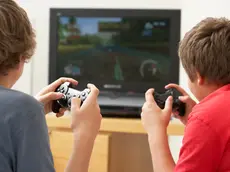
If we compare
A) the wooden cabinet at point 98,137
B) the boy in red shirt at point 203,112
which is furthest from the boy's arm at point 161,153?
the wooden cabinet at point 98,137

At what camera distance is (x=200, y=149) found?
890 millimetres

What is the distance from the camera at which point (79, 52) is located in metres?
2.50

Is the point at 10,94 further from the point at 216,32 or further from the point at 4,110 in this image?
the point at 216,32

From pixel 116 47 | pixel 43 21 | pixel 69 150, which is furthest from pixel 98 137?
pixel 43 21

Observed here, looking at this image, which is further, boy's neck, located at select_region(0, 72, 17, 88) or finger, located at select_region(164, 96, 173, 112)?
finger, located at select_region(164, 96, 173, 112)

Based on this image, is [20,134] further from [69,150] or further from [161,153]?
[69,150]

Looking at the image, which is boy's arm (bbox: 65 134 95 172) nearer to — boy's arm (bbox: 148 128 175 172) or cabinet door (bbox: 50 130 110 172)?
boy's arm (bbox: 148 128 175 172)

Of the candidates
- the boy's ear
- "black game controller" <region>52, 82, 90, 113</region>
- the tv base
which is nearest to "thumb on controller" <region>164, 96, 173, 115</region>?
the boy's ear

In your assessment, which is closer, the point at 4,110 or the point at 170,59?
the point at 4,110

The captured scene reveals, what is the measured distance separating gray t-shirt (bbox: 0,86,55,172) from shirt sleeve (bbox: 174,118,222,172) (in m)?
0.32

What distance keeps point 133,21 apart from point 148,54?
0.22 metres

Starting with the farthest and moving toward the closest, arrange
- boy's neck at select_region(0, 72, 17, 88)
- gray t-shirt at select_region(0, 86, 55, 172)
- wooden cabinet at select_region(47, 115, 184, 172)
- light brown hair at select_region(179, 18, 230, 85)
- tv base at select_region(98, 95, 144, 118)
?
tv base at select_region(98, 95, 144, 118) → wooden cabinet at select_region(47, 115, 184, 172) → light brown hair at select_region(179, 18, 230, 85) → boy's neck at select_region(0, 72, 17, 88) → gray t-shirt at select_region(0, 86, 55, 172)

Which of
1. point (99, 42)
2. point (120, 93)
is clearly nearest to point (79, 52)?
point (99, 42)

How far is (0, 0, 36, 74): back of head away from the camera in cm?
85
